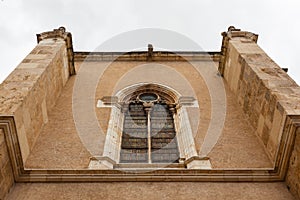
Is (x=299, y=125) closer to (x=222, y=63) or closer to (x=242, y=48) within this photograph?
(x=242, y=48)

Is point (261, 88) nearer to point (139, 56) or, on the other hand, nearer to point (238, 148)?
point (238, 148)

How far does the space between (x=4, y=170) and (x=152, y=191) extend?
91.2 inches

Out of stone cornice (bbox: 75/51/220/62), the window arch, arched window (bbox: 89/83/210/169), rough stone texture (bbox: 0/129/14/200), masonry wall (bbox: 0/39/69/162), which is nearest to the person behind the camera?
rough stone texture (bbox: 0/129/14/200)

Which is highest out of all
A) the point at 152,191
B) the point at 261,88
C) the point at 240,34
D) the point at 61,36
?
the point at 240,34

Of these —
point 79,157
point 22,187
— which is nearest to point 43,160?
point 79,157

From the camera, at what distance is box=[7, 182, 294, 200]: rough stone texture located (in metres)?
6.05

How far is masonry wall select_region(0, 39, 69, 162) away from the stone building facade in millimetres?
23

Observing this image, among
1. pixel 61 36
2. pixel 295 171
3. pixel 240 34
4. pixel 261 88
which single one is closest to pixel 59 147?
pixel 261 88

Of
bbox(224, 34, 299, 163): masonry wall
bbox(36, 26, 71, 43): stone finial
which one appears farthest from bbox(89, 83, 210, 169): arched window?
bbox(36, 26, 71, 43): stone finial

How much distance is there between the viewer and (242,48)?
1002 cm

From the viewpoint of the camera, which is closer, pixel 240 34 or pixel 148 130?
pixel 148 130

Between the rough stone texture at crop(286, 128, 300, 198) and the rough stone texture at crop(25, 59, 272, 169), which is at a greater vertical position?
the rough stone texture at crop(286, 128, 300, 198)

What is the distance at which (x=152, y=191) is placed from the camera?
6129 millimetres

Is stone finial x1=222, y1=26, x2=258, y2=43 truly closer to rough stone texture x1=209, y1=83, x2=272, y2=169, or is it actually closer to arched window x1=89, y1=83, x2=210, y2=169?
arched window x1=89, y1=83, x2=210, y2=169
